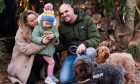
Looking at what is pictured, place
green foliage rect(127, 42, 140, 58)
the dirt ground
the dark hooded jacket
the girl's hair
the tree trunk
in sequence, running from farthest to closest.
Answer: the tree trunk → green foliage rect(127, 42, 140, 58) → the dirt ground → the dark hooded jacket → the girl's hair

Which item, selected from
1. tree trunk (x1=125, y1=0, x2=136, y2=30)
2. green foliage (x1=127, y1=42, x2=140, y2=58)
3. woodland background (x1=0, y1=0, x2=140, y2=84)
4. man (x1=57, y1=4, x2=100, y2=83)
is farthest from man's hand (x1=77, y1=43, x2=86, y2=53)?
tree trunk (x1=125, y1=0, x2=136, y2=30)

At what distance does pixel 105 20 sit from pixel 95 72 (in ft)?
9.35

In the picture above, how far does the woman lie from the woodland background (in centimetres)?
101

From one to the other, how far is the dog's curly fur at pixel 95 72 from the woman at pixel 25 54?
0.91 m

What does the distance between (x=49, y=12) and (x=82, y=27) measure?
58 centimetres

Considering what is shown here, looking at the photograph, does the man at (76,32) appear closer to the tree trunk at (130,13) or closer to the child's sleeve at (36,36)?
the child's sleeve at (36,36)

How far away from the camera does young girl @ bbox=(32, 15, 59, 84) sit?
5543 millimetres

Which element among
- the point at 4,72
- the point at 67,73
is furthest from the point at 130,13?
the point at 4,72

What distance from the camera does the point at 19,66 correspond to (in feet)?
18.9

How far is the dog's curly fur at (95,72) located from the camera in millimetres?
4824

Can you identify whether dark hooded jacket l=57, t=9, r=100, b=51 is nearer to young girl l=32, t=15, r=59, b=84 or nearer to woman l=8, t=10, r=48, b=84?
young girl l=32, t=15, r=59, b=84

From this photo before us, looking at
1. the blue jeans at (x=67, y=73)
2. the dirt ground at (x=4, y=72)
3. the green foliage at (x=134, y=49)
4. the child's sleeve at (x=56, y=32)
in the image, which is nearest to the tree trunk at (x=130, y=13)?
the green foliage at (x=134, y=49)

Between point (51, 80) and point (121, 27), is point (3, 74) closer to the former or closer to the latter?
point (51, 80)

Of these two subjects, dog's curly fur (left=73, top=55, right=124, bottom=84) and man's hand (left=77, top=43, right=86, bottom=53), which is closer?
dog's curly fur (left=73, top=55, right=124, bottom=84)
